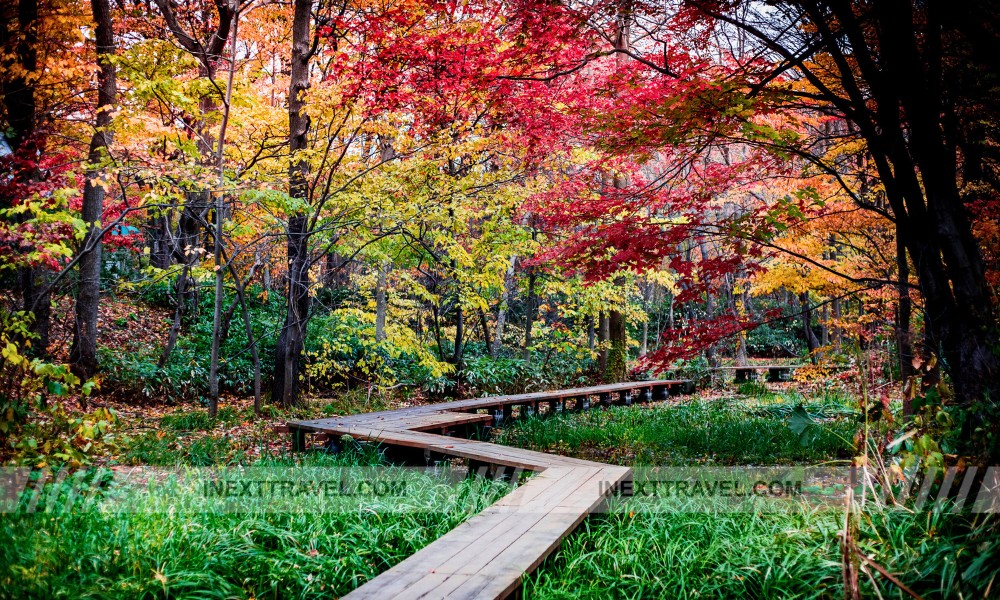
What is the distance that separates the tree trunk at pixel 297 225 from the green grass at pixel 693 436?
3124mm

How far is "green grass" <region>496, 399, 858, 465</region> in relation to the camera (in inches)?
256

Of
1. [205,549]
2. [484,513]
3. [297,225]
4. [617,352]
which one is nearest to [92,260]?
[297,225]

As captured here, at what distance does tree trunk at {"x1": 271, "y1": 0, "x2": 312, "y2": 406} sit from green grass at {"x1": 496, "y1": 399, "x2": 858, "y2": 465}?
10.2 ft

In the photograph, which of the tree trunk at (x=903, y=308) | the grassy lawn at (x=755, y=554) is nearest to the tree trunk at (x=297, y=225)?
the grassy lawn at (x=755, y=554)

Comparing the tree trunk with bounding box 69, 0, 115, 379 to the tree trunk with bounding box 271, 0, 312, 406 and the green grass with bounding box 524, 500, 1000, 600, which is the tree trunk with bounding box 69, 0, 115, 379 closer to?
the tree trunk with bounding box 271, 0, 312, 406

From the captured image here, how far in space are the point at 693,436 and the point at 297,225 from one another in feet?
19.8

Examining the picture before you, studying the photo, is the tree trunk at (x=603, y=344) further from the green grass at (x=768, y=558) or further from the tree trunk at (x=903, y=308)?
the green grass at (x=768, y=558)

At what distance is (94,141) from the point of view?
29.6 feet

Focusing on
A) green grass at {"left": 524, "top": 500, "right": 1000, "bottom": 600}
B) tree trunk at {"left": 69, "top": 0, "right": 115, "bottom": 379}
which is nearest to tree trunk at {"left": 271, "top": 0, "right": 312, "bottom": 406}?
tree trunk at {"left": 69, "top": 0, "right": 115, "bottom": 379}

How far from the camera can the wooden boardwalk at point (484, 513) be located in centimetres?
250

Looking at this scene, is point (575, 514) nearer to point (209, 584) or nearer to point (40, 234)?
point (209, 584)

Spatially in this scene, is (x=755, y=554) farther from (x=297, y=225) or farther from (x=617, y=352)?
A: (x=617, y=352)

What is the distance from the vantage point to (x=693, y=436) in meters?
7.31

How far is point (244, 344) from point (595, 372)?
7.86 meters
